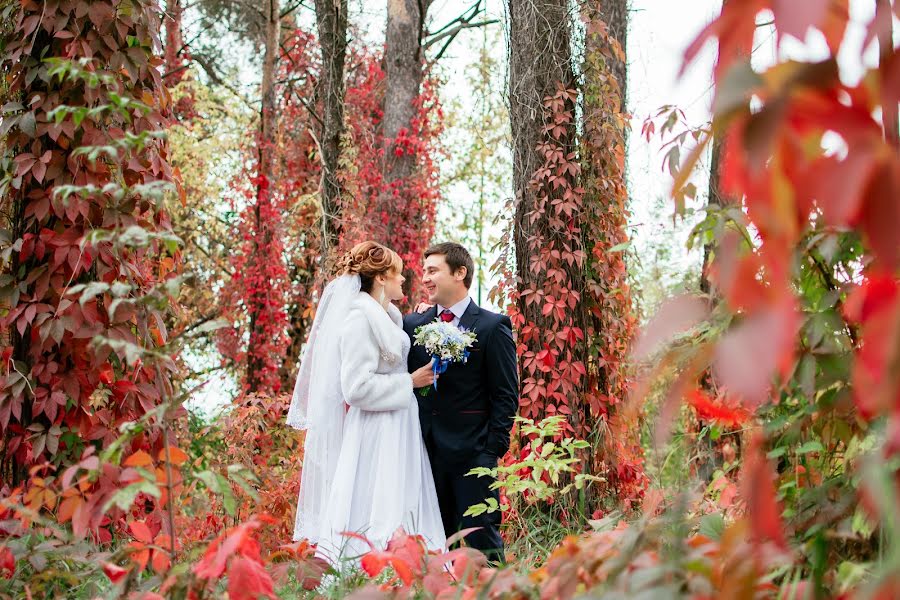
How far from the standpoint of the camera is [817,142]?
1126mm

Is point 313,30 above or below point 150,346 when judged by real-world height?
above

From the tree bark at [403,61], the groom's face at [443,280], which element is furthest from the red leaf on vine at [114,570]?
the tree bark at [403,61]

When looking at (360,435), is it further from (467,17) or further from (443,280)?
(467,17)

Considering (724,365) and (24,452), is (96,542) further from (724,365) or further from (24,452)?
(724,365)

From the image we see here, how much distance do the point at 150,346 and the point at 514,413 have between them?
81.1 inches

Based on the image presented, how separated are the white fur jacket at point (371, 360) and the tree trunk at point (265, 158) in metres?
6.99

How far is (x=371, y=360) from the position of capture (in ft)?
15.9

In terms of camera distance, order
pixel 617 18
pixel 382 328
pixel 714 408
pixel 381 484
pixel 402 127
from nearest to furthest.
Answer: pixel 714 408 → pixel 381 484 → pixel 382 328 → pixel 617 18 → pixel 402 127

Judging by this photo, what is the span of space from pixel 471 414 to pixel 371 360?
2.08ft

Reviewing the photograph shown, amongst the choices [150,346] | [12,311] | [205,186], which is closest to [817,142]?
[150,346]

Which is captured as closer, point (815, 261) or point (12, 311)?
point (815, 261)

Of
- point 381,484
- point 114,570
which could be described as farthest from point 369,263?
point 114,570

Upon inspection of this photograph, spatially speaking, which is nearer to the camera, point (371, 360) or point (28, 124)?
point (28, 124)

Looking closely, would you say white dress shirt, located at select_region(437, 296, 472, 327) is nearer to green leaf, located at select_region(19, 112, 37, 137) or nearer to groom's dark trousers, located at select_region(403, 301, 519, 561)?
groom's dark trousers, located at select_region(403, 301, 519, 561)
